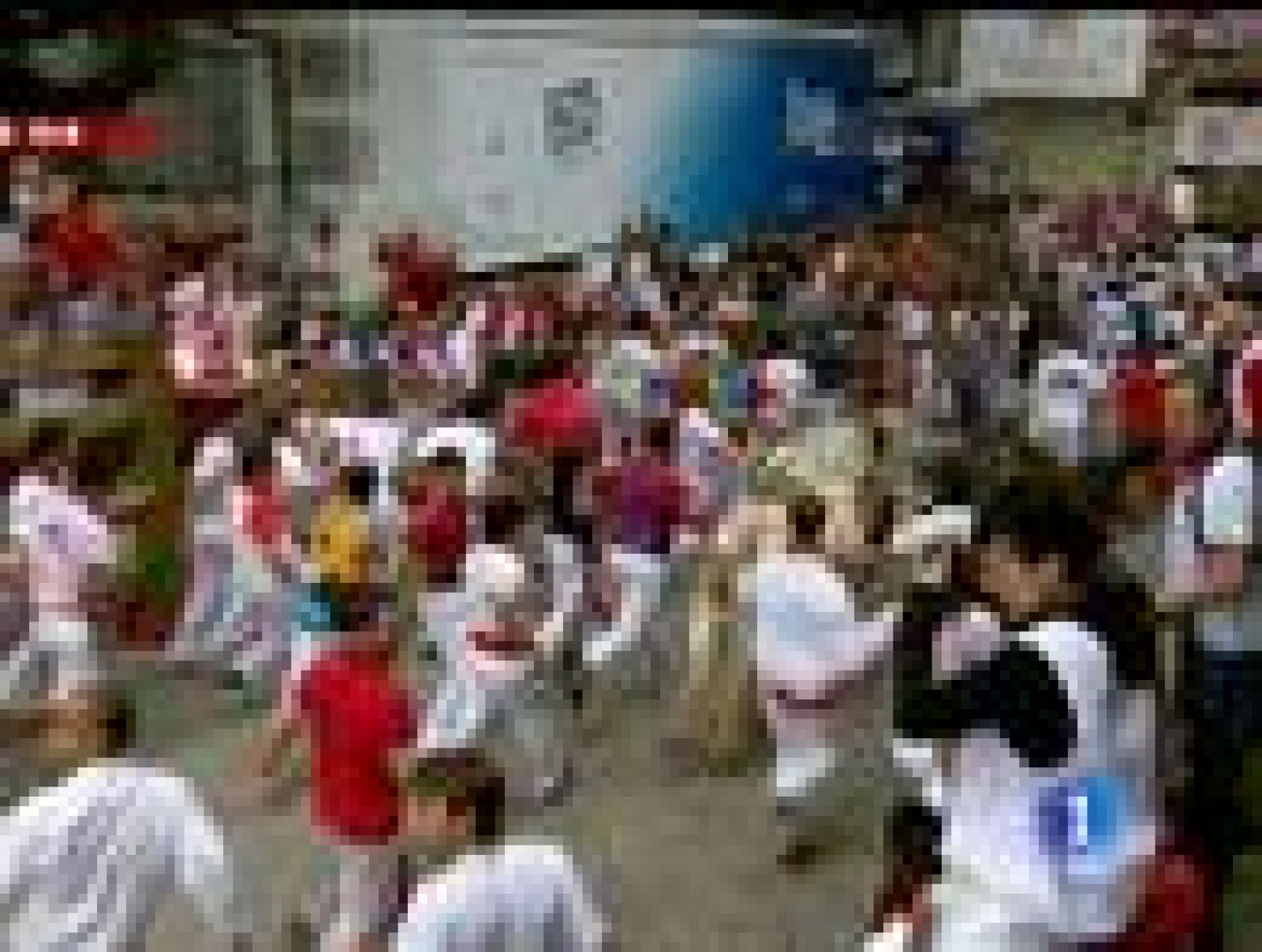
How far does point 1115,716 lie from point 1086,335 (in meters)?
15.1

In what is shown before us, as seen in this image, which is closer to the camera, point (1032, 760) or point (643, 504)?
point (1032, 760)

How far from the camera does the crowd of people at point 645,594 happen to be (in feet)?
16.1

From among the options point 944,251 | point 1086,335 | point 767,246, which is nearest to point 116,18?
point 767,246

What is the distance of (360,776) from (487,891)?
1.65 m

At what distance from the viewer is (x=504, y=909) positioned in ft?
16.3

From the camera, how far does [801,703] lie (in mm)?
8898

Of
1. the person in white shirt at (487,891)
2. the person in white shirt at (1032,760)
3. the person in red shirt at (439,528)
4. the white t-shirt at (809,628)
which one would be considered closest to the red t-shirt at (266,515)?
the person in red shirt at (439,528)

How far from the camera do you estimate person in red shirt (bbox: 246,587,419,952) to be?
21.1 ft

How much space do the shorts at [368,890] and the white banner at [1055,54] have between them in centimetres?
2978

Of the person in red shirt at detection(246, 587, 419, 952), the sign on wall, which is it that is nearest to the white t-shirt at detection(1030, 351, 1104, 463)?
the person in red shirt at detection(246, 587, 419, 952)

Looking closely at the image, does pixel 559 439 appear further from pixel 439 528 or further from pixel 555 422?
pixel 439 528

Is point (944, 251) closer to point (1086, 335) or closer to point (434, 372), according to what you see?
point (1086, 335)

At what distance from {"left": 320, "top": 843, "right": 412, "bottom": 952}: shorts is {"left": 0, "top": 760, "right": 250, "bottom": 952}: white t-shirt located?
0.86m

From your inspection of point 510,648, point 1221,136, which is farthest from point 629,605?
point 1221,136
